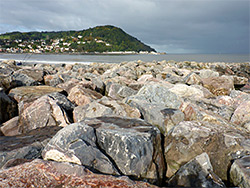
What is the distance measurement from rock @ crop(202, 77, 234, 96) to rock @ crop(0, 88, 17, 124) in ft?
27.4

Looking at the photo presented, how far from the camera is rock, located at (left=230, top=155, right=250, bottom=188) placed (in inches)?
95.8

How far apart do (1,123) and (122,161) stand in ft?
12.9

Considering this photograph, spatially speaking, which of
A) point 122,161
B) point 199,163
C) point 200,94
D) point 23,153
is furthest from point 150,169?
point 200,94

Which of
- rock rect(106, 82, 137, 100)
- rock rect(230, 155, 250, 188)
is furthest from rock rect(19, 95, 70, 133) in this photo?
rock rect(230, 155, 250, 188)

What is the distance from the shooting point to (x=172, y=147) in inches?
139

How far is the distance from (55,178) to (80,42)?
124m

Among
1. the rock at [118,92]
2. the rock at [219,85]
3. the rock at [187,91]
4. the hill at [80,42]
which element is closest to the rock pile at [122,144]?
the rock at [187,91]

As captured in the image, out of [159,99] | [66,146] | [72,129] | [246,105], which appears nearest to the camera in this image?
[66,146]

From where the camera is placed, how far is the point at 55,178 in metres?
2.05

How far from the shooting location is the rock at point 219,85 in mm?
8519

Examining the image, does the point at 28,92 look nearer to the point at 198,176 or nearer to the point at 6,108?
the point at 6,108

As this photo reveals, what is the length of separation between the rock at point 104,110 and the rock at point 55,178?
7.19 feet

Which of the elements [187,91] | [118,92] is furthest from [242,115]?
[118,92]

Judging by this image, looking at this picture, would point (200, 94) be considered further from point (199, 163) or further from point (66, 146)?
point (66, 146)
